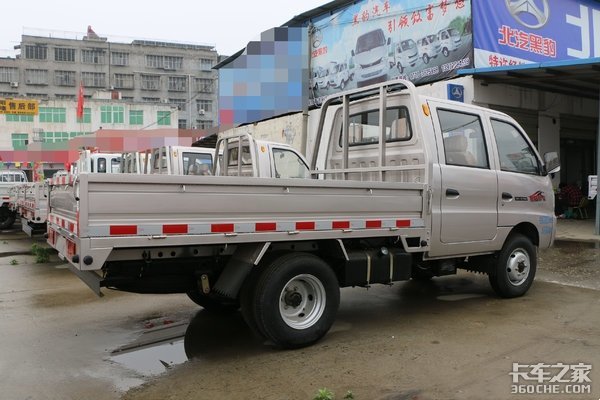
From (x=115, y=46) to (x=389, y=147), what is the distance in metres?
87.9

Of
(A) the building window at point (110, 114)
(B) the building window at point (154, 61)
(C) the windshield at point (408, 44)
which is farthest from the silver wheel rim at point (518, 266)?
(B) the building window at point (154, 61)

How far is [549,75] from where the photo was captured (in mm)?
12836

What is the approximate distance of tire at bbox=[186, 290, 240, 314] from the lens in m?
5.39

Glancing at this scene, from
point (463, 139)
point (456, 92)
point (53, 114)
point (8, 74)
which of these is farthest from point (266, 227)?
point (8, 74)

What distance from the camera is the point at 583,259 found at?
29.7 ft

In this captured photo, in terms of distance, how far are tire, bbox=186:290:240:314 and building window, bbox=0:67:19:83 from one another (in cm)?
8774

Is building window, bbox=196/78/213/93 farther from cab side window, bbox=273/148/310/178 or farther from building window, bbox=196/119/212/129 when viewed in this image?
cab side window, bbox=273/148/310/178

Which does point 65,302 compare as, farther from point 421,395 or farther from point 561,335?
point 561,335

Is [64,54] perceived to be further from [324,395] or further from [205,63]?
[324,395]

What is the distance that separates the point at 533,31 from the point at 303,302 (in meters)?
13.3

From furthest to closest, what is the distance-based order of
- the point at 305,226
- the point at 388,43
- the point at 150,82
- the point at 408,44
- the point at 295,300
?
the point at 150,82 → the point at 388,43 → the point at 408,44 → the point at 295,300 → the point at 305,226

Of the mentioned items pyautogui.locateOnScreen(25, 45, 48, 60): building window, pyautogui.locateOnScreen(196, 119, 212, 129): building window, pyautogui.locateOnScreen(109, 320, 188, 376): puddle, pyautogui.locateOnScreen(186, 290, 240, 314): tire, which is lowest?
pyautogui.locateOnScreen(109, 320, 188, 376): puddle

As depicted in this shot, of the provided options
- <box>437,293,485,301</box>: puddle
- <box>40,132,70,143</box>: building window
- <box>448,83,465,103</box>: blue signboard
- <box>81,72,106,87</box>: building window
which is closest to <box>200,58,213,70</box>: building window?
<box>81,72,106,87</box>: building window

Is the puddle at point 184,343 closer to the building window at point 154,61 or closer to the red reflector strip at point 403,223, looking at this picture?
the red reflector strip at point 403,223
